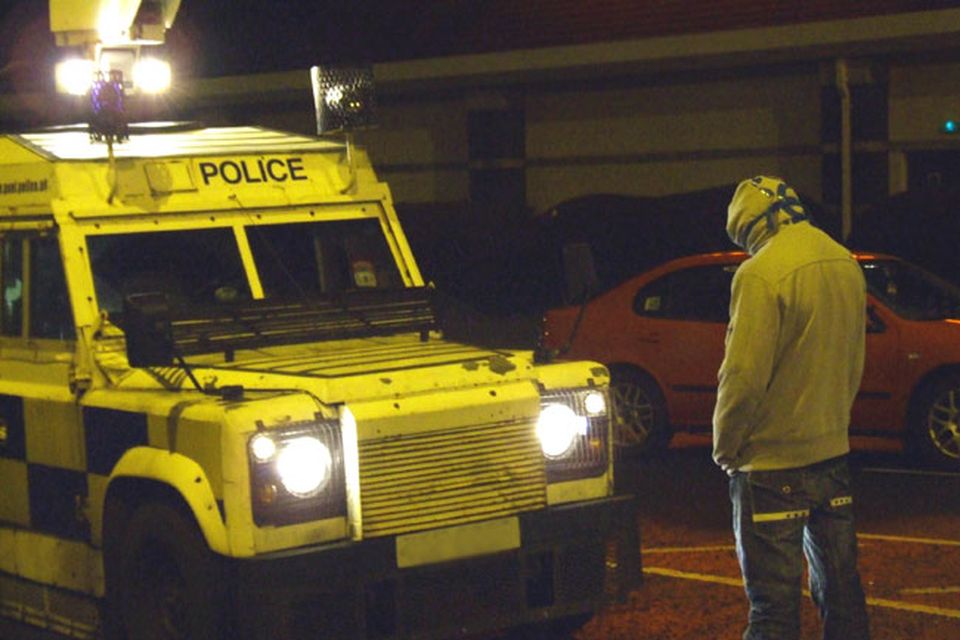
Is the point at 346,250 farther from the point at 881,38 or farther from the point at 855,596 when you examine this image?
the point at 881,38

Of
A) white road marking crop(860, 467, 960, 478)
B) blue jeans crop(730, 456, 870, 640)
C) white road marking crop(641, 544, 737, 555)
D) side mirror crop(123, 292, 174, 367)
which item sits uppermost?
side mirror crop(123, 292, 174, 367)

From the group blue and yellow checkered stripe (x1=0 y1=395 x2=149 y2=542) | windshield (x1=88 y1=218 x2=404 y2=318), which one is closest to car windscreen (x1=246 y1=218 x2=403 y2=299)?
windshield (x1=88 y1=218 x2=404 y2=318)

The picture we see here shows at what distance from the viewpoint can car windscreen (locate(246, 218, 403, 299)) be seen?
28.3ft

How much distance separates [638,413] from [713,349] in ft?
2.76

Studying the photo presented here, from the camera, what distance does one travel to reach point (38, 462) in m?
8.07

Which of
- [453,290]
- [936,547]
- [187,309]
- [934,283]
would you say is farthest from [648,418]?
[453,290]

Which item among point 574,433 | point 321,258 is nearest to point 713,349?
point 321,258

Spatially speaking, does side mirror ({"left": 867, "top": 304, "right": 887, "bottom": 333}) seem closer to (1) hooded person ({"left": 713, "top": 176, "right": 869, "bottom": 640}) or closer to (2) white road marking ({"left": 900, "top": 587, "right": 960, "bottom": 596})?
(2) white road marking ({"left": 900, "top": 587, "right": 960, "bottom": 596})

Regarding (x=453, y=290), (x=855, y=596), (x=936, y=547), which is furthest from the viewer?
(x=453, y=290)

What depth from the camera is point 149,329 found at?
705 cm

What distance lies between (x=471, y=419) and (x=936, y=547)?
416 cm

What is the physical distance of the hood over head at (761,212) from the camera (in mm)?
6387

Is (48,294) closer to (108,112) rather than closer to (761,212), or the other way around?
(108,112)

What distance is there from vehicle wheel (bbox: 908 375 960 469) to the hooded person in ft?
22.8
